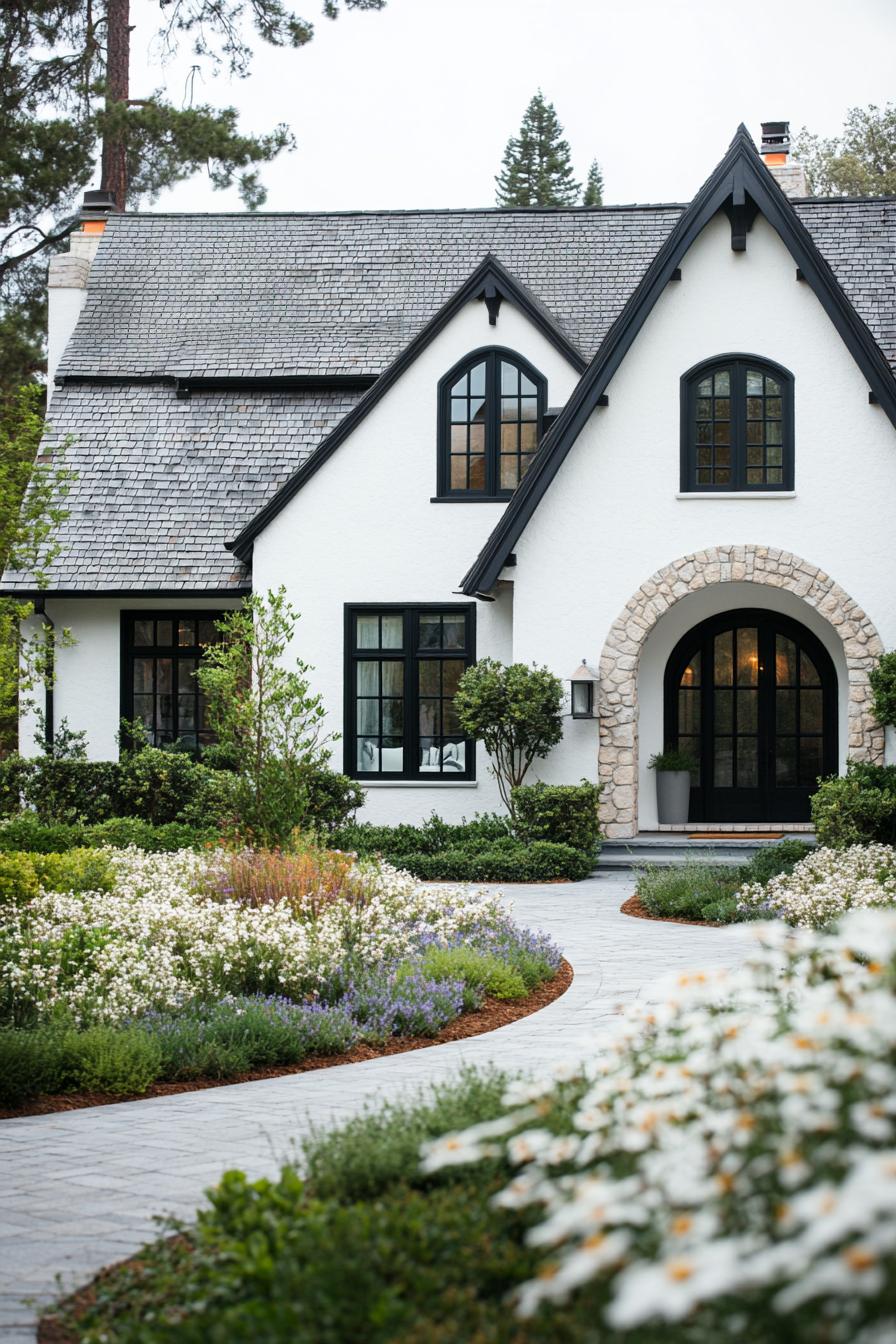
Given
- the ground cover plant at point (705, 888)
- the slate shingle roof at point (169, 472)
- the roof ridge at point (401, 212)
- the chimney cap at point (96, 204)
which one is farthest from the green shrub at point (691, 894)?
the chimney cap at point (96, 204)

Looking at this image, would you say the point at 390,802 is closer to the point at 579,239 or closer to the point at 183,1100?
the point at 579,239

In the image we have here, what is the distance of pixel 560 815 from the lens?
15703 mm

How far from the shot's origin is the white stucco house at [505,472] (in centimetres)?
1612

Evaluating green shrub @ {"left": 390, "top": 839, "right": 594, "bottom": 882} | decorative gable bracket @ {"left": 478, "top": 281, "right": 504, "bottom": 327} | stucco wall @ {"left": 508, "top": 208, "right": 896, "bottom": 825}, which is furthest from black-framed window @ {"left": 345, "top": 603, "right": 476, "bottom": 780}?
decorative gable bracket @ {"left": 478, "top": 281, "right": 504, "bottom": 327}

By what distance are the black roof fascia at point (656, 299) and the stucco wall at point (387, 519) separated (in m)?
1.63

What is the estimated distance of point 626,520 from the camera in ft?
53.9

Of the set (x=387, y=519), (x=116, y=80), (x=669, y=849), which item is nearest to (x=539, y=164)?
(x=116, y=80)

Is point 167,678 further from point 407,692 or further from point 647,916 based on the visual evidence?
point 647,916

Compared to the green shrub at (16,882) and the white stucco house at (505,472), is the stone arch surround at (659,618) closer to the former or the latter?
the white stucco house at (505,472)

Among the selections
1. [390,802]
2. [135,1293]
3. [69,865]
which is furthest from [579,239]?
[135,1293]

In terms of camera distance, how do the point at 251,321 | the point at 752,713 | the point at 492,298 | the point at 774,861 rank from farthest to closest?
1. the point at 251,321
2. the point at 492,298
3. the point at 752,713
4. the point at 774,861

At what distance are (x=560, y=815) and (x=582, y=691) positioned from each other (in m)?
1.47

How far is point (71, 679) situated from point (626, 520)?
7.38 meters

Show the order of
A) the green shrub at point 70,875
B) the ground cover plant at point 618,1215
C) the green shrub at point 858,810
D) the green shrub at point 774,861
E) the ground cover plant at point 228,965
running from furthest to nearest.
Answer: the green shrub at point 858,810
the green shrub at point 774,861
the green shrub at point 70,875
the ground cover plant at point 228,965
the ground cover plant at point 618,1215
